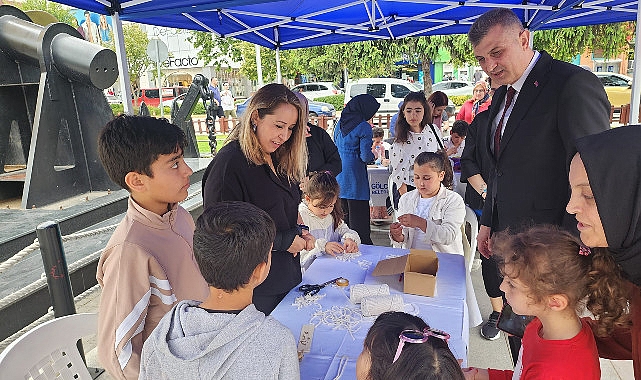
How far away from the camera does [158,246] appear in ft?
4.76

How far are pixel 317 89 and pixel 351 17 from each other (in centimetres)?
1761

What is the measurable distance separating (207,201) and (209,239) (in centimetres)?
86

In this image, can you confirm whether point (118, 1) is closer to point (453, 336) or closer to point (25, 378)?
point (25, 378)

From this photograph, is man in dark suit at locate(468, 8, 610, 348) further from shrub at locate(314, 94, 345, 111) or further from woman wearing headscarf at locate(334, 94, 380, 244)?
shrub at locate(314, 94, 345, 111)

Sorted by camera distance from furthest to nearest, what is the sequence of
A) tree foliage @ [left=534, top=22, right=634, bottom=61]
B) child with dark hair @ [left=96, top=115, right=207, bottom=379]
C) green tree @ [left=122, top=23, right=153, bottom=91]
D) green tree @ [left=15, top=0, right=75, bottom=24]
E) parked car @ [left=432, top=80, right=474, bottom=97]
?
1. green tree @ [left=122, top=23, right=153, bottom=91]
2. green tree @ [left=15, top=0, right=75, bottom=24]
3. parked car @ [left=432, top=80, right=474, bottom=97]
4. tree foliage @ [left=534, top=22, right=634, bottom=61]
5. child with dark hair @ [left=96, top=115, right=207, bottom=379]

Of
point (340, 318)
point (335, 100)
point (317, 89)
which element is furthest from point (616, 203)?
point (317, 89)

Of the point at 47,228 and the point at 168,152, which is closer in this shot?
the point at 168,152

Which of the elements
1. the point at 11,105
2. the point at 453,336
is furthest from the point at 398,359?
the point at 11,105

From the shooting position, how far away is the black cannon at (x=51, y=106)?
178 inches

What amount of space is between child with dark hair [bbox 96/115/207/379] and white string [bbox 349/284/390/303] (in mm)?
679

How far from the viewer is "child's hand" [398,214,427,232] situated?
2.71 m

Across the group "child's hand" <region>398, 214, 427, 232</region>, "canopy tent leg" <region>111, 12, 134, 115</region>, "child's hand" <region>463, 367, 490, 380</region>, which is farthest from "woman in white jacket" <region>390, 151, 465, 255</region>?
"canopy tent leg" <region>111, 12, 134, 115</region>

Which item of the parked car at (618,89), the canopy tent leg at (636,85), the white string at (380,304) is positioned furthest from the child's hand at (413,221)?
the parked car at (618,89)

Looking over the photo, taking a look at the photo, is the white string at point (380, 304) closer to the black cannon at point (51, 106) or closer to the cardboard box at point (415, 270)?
the cardboard box at point (415, 270)
